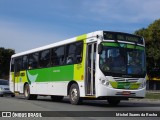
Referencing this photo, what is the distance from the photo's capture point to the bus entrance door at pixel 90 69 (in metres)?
18.5

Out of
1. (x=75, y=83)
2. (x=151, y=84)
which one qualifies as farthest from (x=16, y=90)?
(x=151, y=84)

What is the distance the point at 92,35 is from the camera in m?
18.9

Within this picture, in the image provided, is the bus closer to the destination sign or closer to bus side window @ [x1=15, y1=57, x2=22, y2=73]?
the destination sign

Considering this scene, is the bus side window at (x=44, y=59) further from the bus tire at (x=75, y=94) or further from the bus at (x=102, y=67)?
the bus tire at (x=75, y=94)

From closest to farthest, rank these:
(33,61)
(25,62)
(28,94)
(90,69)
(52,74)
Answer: (90,69), (52,74), (33,61), (28,94), (25,62)

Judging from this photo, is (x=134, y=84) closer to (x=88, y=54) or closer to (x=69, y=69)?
(x=88, y=54)

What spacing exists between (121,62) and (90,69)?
1470mm

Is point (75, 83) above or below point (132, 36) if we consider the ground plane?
below

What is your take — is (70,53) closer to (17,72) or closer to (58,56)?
(58,56)

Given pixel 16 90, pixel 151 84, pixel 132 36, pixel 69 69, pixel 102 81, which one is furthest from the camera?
pixel 151 84

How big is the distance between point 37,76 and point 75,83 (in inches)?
226

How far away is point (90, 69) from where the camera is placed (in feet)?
61.6

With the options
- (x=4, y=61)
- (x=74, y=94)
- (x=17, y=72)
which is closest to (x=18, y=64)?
(x=17, y=72)

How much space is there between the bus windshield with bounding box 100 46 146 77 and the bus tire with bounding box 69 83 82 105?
2301mm
